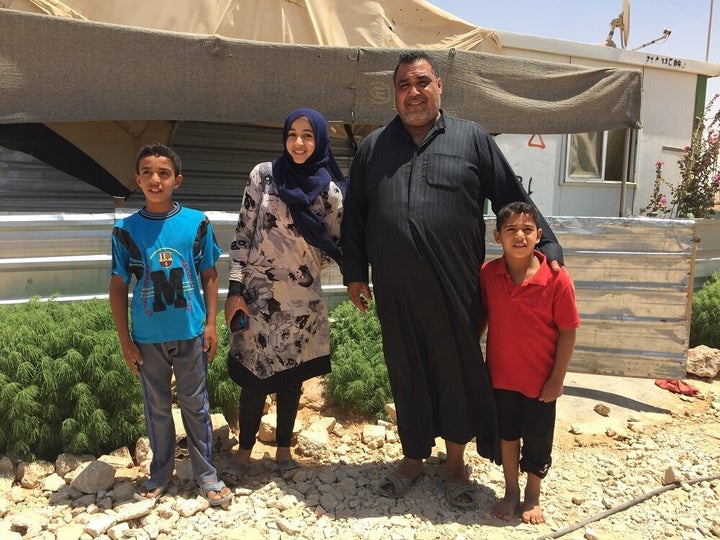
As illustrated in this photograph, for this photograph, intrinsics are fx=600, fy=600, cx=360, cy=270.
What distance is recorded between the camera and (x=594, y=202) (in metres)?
7.45

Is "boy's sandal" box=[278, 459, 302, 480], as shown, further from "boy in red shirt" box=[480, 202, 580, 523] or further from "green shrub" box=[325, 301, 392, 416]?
"boy in red shirt" box=[480, 202, 580, 523]

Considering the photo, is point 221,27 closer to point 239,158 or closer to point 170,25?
point 170,25

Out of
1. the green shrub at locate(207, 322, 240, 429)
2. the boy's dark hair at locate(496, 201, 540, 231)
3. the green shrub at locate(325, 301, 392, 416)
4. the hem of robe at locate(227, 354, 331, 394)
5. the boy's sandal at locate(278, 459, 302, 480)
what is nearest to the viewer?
the boy's dark hair at locate(496, 201, 540, 231)

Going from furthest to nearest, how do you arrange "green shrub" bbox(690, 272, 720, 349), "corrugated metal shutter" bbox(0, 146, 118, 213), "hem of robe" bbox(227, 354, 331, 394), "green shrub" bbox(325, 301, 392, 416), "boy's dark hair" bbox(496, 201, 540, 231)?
"green shrub" bbox(690, 272, 720, 349)
"corrugated metal shutter" bbox(0, 146, 118, 213)
"green shrub" bbox(325, 301, 392, 416)
"hem of robe" bbox(227, 354, 331, 394)
"boy's dark hair" bbox(496, 201, 540, 231)

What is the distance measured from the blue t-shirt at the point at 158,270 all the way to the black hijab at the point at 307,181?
411 millimetres

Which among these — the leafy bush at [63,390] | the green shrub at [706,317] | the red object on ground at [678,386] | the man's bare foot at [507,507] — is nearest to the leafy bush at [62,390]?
the leafy bush at [63,390]

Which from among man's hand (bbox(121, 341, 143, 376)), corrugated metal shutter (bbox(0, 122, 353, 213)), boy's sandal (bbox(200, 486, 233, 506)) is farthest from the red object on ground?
man's hand (bbox(121, 341, 143, 376))

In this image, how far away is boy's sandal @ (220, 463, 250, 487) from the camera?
2627 millimetres

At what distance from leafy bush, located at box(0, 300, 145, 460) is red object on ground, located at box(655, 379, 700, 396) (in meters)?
3.54

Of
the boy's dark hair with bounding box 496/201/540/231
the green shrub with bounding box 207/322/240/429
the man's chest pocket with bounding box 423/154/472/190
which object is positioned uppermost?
the man's chest pocket with bounding box 423/154/472/190

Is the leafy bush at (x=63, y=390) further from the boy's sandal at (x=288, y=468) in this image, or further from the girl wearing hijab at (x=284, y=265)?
the boy's sandal at (x=288, y=468)

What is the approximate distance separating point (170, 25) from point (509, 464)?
4067 millimetres

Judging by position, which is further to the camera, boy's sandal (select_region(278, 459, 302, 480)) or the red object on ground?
the red object on ground

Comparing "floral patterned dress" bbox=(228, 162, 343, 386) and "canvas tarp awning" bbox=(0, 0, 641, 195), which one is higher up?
"canvas tarp awning" bbox=(0, 0, 641, 195)
